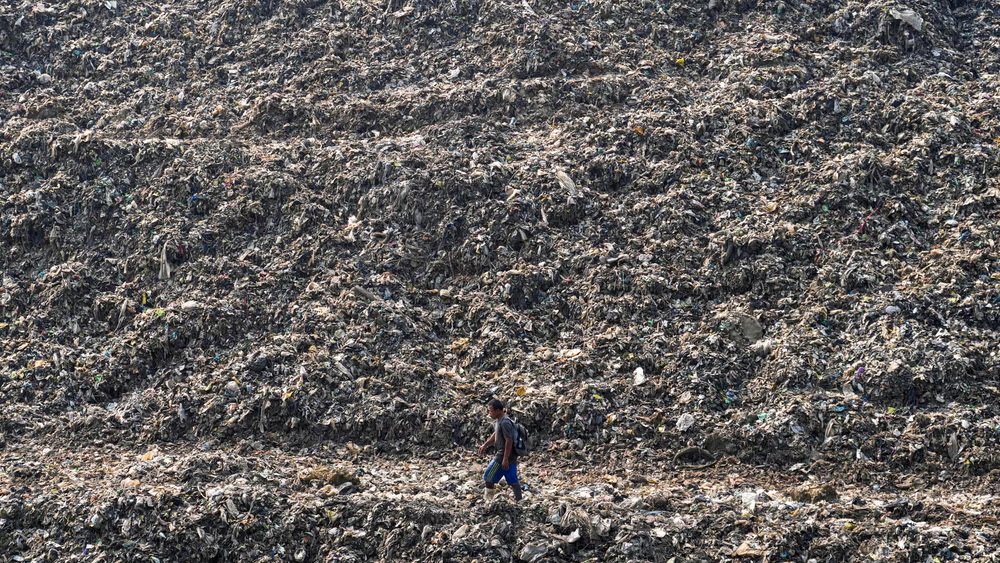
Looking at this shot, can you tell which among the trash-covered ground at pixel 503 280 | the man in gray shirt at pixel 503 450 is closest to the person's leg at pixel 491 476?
the man in gray shirt at pixel 503 450

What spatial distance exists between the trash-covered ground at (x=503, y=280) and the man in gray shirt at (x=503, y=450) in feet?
0.71

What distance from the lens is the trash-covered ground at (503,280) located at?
718 cm

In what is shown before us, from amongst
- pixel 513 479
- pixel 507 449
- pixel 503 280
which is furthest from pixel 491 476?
pixel 503 280

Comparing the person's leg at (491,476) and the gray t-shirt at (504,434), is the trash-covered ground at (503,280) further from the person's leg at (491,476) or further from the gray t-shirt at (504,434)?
the gray t-shirt at (504,434)

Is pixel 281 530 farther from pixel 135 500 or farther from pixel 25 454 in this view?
pixel 25 454

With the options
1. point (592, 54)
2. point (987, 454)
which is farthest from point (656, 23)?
point (987, 454)

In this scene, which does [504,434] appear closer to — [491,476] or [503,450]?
[503,450]

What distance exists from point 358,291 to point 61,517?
323cm

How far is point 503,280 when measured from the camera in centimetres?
947

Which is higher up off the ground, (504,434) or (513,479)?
(504,434)

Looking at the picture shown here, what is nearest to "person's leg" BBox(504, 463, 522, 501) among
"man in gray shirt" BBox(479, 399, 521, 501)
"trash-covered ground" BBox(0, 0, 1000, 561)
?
"man in gray shirt" BBox(479, 399, 521, 501)

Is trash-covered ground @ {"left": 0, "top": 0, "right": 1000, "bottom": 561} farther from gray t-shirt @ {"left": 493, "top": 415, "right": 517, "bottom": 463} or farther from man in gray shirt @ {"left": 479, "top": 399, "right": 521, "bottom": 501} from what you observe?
gray t-shirt @ {"left": 493, "top": 415, "right": 517, "bottom": 463}

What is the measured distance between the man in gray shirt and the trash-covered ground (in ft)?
0.71

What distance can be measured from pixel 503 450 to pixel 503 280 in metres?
2.71
